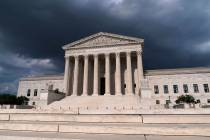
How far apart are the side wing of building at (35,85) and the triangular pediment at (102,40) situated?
16952 mm

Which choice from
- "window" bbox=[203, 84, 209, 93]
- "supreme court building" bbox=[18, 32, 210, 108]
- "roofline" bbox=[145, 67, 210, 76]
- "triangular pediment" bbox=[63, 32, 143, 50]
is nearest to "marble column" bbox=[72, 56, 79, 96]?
"supreme court building" bbox=[18, 32, 210, 108]

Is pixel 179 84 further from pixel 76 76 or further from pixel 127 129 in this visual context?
pixel 127 129

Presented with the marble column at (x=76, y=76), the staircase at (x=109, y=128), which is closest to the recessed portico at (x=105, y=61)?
the marble column at (x=76, y=76)

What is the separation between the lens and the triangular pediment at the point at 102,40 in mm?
42569

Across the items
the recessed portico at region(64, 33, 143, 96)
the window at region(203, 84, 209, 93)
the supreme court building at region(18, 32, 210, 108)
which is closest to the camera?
the supreme court building at region(18, 32, 210, 108)

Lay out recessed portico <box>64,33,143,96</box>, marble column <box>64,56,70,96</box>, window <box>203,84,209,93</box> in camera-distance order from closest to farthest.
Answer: recessed portico <box>64,33,143,96</box> → marble column <box>64,56,70,96</box> → window <box>203,84,209,93</box>

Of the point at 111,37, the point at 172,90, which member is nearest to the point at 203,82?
the point at 172,90

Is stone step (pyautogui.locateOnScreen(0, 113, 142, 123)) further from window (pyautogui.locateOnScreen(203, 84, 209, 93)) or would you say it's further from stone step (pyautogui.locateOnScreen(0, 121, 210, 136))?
window (pyautogui.locateOnScreen(203, 84, 209, 93))

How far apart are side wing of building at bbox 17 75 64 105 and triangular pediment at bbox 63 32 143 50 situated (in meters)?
17.0

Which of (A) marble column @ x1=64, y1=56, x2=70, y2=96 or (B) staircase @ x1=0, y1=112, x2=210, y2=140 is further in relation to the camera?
(A) marble column @ x1=64, y1=56, x2=70, y2=96

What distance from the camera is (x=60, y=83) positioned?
189ft

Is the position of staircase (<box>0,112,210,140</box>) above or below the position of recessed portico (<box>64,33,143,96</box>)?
below

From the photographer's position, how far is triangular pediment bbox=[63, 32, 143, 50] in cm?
4257

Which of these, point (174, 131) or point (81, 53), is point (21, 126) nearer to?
point (174, 131)
